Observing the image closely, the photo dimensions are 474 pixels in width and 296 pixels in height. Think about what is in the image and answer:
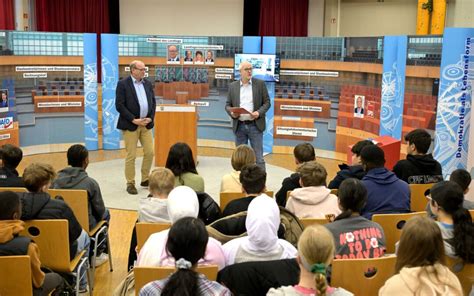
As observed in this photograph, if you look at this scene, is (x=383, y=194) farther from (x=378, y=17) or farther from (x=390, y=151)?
(x=378, y=17)

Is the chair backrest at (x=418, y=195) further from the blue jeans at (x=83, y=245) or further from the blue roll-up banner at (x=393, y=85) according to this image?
the blue roll-up banner at (x=393, y=85)

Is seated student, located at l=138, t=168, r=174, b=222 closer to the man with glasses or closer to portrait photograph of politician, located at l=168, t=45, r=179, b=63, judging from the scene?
the man with glasses

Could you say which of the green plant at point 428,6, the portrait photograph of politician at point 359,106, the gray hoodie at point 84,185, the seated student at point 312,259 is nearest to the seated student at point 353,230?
the seated student at point 312,259

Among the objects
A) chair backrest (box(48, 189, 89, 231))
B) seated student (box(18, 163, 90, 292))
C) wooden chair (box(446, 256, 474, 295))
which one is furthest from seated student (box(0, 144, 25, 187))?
wooden chair (box(446, 256, 474, 295))

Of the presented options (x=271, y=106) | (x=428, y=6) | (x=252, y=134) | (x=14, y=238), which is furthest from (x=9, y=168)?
(x=428, y=6)

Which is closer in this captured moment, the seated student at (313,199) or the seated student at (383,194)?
the seated student at (313,199)

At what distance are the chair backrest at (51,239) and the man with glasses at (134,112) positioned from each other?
11.4ft

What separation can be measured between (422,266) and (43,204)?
94.2 inches

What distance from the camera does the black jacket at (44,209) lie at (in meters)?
3.66

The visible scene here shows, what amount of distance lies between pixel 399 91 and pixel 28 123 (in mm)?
5811

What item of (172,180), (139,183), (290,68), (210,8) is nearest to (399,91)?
(290,68)

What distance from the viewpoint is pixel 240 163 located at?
4.67 m

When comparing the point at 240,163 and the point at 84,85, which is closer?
the point at 240,163

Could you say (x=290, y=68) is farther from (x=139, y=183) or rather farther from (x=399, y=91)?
(x=139, y=183)
